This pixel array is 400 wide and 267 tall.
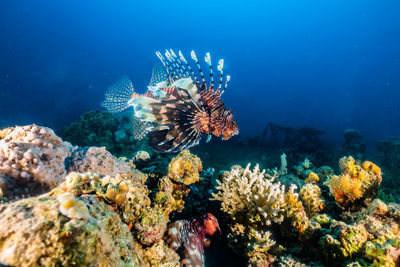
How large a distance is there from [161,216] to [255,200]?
4.56 ft

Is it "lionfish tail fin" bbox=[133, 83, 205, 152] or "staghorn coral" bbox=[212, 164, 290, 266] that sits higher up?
"lionfish tail fin" bbox=[133, 83, 205, 152]

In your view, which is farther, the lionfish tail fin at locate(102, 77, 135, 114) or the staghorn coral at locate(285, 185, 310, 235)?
the lionfish tail fin at locate(102, 77, 135, 114)

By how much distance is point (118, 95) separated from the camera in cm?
630

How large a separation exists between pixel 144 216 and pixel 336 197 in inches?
128

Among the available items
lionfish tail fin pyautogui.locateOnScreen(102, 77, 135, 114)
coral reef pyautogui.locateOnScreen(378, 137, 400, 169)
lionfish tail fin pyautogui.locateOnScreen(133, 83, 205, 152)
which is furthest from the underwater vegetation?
coral reef pyautogui.locateOnScreen(378, 137, 400, 169)

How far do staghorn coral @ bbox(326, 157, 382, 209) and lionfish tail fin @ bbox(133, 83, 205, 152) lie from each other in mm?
2685

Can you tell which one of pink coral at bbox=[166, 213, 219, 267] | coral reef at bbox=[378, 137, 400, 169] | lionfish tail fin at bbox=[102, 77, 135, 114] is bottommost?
pink coral at bbox=[166, 213, 219, 267]

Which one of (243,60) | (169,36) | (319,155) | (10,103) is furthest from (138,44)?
(319,155)

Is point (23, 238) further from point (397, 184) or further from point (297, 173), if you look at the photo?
point (397, 184)

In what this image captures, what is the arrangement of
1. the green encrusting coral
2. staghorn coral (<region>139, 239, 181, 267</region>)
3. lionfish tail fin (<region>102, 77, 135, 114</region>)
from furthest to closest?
1. the green encrusting coral
2. lionfish tail fin (<region>102, 77, 135, 114</region>)
3. staghorn coral (<region>139, 239, 181, 267</region>)

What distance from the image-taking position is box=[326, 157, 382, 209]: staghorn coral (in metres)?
3.22

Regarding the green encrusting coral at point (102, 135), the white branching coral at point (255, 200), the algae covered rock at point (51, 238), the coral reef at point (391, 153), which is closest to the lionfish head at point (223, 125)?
the white branching coral at point (255, 200)

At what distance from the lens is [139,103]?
3.40m

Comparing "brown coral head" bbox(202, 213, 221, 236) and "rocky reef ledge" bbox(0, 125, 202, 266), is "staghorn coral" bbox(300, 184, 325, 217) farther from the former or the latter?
"rocky reef ledge" bbox(0, 125, 202, 266)
